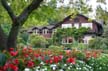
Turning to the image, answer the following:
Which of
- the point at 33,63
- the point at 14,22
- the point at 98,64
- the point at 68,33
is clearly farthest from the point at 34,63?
the point at 68,33

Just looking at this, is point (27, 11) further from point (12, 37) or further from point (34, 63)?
point (34, 63)

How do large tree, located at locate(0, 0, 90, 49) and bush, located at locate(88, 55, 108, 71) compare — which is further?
large tree, located at locate(0, 0, 90, 49)

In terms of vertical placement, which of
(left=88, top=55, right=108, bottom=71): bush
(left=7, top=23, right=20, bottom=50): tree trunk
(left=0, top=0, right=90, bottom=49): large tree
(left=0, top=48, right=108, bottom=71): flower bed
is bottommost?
(left=88, top=55, right=108, bottom=71): bush

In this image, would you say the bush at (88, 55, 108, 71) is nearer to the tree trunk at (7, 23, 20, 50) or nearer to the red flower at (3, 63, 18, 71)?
the tree trunk at (7, 23, 20, 50)

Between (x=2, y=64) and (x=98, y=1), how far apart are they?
4.50 meters

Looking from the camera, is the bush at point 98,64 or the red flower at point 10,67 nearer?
the red flower at point 10,67

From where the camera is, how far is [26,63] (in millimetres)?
8078

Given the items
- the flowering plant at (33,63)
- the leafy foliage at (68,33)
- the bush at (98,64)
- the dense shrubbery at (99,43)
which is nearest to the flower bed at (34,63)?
the flowering plant at (33,63)

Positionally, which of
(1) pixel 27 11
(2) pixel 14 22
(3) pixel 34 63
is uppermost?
(1) pixel 27 11

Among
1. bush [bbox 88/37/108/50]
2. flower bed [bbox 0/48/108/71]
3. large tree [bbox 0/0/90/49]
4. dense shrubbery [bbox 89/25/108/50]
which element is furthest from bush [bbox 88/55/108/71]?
bush [bbox 88/37/108/50]

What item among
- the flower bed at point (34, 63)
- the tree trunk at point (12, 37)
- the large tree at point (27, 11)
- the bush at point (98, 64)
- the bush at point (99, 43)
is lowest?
the bush at point (99, 43)

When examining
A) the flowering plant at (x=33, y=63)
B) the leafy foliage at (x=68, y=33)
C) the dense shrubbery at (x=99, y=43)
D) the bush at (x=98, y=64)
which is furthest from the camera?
the leafy foliage at (x=68, y=33)

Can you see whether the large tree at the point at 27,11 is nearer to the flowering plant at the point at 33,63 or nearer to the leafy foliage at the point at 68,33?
the flowering plant at the point at 33,63

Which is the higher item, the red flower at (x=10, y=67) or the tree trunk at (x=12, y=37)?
the tree trunk at (x=12, y=37)
